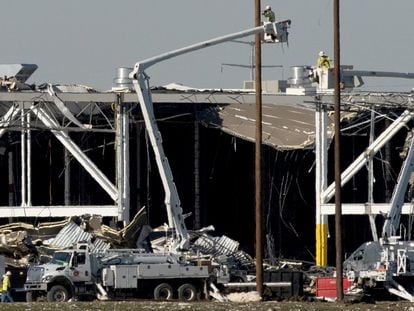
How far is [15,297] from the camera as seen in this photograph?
54156 millimetres

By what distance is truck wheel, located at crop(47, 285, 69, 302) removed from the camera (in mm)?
51000

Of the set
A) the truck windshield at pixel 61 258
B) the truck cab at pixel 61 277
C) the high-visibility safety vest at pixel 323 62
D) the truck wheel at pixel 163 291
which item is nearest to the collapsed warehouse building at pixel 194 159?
the high-visibility safety vest at pixel 323 62

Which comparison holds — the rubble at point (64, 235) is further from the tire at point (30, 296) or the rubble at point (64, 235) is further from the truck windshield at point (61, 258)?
the tire at point (30, 296)

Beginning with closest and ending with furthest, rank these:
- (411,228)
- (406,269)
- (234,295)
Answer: (234,295), (406,269), (411,228)

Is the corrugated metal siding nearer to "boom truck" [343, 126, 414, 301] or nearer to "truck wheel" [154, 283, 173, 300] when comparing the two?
"truck wheel" [154, 283, 173, 300]

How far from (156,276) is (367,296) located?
23.1 feet

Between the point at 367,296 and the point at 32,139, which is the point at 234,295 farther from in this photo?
the point at 32,139

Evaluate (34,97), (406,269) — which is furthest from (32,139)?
(406,269)

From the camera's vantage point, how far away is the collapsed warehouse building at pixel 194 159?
66.4m

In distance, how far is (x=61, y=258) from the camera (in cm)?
5288

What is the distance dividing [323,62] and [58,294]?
23.7 m

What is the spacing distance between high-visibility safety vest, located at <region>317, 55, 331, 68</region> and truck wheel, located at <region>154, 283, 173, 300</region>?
2067 centimetres

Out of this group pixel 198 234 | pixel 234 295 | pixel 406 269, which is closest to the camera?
pixel 234 295

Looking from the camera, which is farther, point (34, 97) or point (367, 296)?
point (34, 97)
